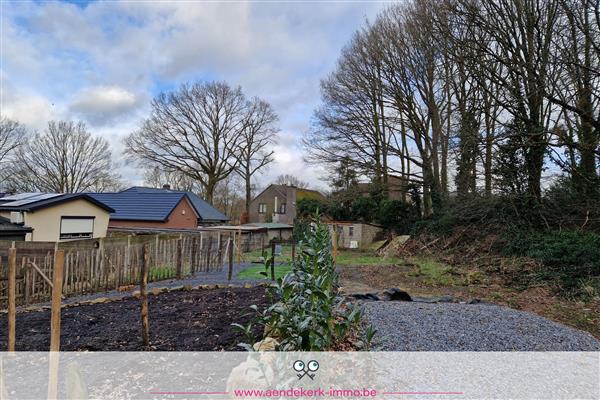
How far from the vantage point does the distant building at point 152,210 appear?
67.5 ft

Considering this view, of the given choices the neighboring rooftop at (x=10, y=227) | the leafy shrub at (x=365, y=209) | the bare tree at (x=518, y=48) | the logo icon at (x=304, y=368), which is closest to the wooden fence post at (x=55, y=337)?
the logo icon at (x=304, y=368)

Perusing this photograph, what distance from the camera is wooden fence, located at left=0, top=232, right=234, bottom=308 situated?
7.62 metres

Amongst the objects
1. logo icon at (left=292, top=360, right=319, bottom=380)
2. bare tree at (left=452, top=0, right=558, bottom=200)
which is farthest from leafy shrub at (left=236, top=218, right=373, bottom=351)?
bare tree at (left=452, top=0, right=558, bottom=200)

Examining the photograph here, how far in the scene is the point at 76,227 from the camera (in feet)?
46.9

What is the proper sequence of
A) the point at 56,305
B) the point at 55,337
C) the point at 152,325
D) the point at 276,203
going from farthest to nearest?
the point at 276,203
the point at 152,325
the point at 56,305
the point at 55,337

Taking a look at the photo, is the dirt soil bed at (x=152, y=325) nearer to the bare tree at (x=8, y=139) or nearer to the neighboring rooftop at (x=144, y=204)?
the neighboring rooftop at (x=144, y=204)

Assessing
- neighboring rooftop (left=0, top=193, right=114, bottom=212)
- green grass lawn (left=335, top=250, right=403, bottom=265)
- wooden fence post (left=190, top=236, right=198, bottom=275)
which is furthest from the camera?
green grass lawn (left=335, top=250, right=403, bottom=265)

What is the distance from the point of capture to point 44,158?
30969mm

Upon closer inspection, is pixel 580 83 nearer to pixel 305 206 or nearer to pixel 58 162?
pixel 305 206

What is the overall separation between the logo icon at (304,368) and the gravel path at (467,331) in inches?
59.6

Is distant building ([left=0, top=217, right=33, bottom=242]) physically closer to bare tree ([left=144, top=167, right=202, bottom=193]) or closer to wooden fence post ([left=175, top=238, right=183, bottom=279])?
wooden fence post ([left=175, top=238, right=183, bottom=279])

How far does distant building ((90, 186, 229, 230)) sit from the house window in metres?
4.39

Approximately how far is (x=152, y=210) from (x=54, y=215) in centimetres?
792

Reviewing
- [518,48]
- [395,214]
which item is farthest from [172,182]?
[518,48]
